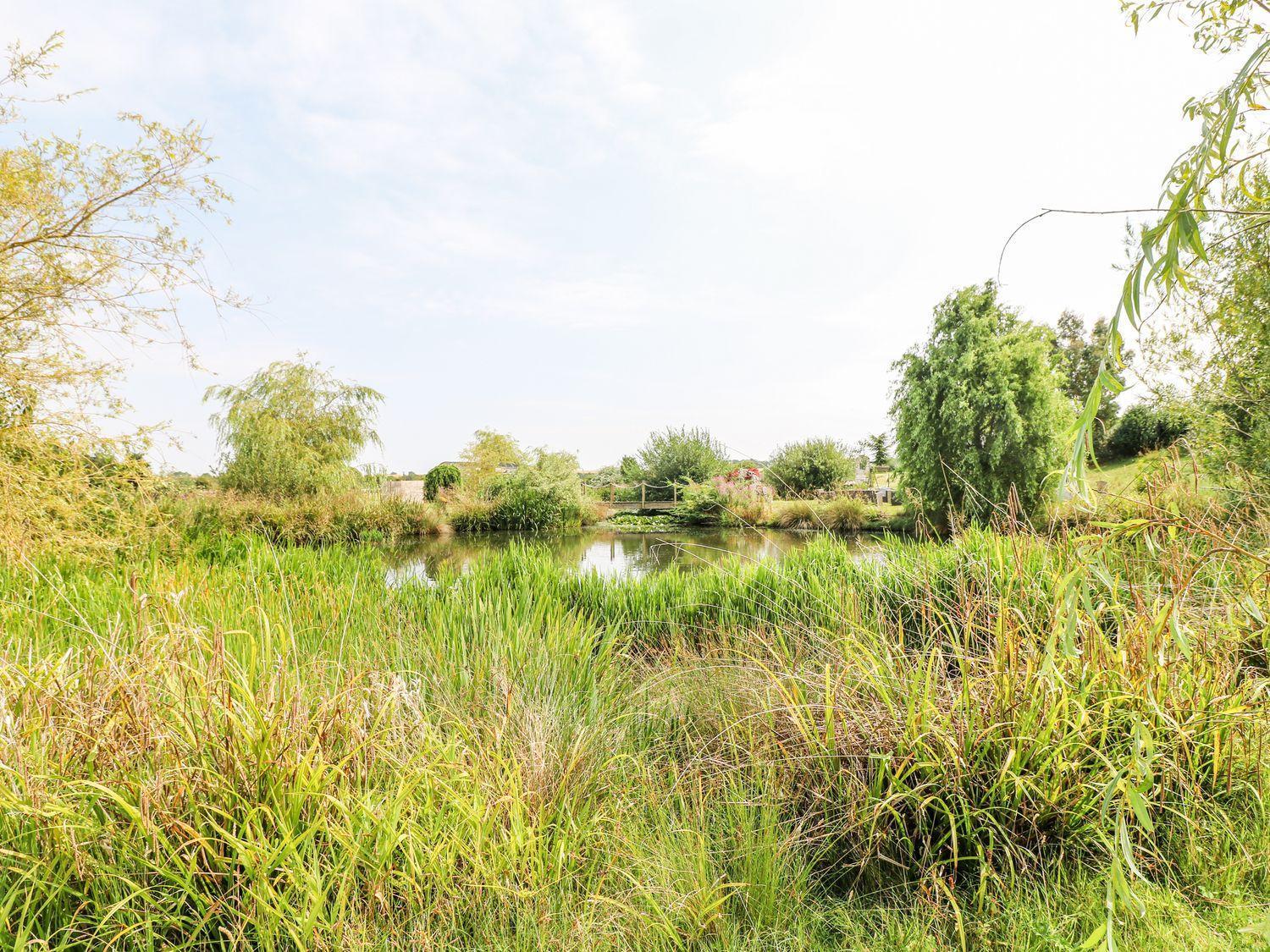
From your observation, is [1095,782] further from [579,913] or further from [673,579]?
[673,579]

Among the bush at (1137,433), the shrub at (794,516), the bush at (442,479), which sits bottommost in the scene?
the shrub at (794,516)

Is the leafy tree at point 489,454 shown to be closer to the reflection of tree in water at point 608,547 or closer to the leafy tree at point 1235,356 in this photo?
the reflection of tree in water at point 608,547

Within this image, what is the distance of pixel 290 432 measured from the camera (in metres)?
16.4

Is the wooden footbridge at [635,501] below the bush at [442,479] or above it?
below

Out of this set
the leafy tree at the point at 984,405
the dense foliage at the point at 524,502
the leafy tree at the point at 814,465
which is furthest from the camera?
the leafy tree at the point at 814,465

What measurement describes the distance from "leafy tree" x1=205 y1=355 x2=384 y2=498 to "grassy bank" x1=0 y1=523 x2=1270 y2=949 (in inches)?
573

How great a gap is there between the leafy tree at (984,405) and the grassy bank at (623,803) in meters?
10.9

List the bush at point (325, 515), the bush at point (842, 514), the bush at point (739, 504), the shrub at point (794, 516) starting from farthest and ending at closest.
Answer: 1. the bush at point (739, 504)
2. the shrub at point (794, 516)
3. the bush at point (842, 514)
4. the bush at point (325, 515)

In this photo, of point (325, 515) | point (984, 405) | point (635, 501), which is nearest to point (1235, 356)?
point (984, 405)

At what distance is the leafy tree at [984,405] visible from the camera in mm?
12672

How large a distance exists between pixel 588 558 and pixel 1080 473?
12.5 meters

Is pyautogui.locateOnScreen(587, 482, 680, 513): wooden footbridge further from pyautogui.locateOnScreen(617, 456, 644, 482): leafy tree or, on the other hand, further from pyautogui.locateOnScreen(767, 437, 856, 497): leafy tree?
pyautogui.locateOnScreen(767, 437, 856, 497): leafy tree

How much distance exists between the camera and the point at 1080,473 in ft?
2.10

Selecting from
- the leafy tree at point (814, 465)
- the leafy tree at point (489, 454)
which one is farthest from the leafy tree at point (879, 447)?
the leafy tree at point (489, 454)
